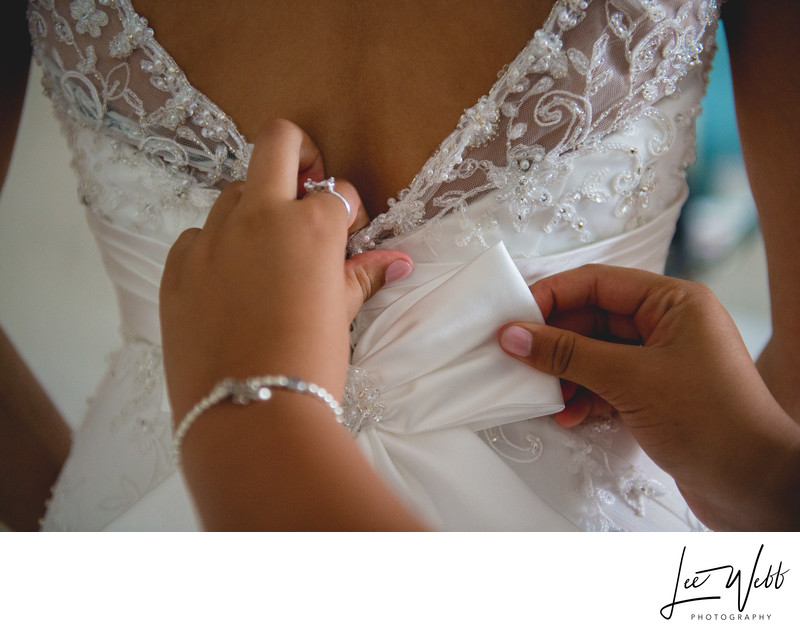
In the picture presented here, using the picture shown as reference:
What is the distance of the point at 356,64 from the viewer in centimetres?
52

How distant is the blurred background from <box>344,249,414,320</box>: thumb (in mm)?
414

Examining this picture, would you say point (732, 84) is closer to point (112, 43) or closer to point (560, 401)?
point (560, 401)

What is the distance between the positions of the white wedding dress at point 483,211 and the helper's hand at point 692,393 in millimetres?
40

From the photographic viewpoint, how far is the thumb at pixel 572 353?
19.3 inches

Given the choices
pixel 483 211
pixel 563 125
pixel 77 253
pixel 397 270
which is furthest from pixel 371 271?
pixel 77 253

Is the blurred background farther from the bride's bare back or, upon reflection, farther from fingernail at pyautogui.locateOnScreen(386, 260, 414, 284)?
fingernail at pyautogui.locateOnScreen(386, 260, 414, 284)

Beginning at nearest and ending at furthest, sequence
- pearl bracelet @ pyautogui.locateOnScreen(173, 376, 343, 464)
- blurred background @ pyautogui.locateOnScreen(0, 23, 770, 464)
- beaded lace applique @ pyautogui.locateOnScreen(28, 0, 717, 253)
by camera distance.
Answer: pearl bracelet @ pyautogui.locateOnScreen(173, 376, 343, 464), beaded lace applique @ pyautogui.locateOnScreen(28, 0, 717, 253), blurred background @ pyautogui.locateOnScreen(0, 23, 770, 464)

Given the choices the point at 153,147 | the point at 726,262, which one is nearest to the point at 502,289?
the point at 153,147

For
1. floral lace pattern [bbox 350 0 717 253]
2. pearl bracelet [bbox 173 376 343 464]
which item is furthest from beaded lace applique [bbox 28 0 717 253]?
pearl bracelet [bbox 173 376 343 464]

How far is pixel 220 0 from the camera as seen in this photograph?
0.53 m

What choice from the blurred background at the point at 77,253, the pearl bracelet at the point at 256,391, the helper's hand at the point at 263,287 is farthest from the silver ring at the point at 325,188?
the blurred background at the point at 77,253

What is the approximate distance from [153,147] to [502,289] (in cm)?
46

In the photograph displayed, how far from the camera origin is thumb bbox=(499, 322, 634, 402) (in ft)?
1.60

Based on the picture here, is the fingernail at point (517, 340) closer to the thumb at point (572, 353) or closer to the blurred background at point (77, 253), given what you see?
the thumb at point (572, 353)
